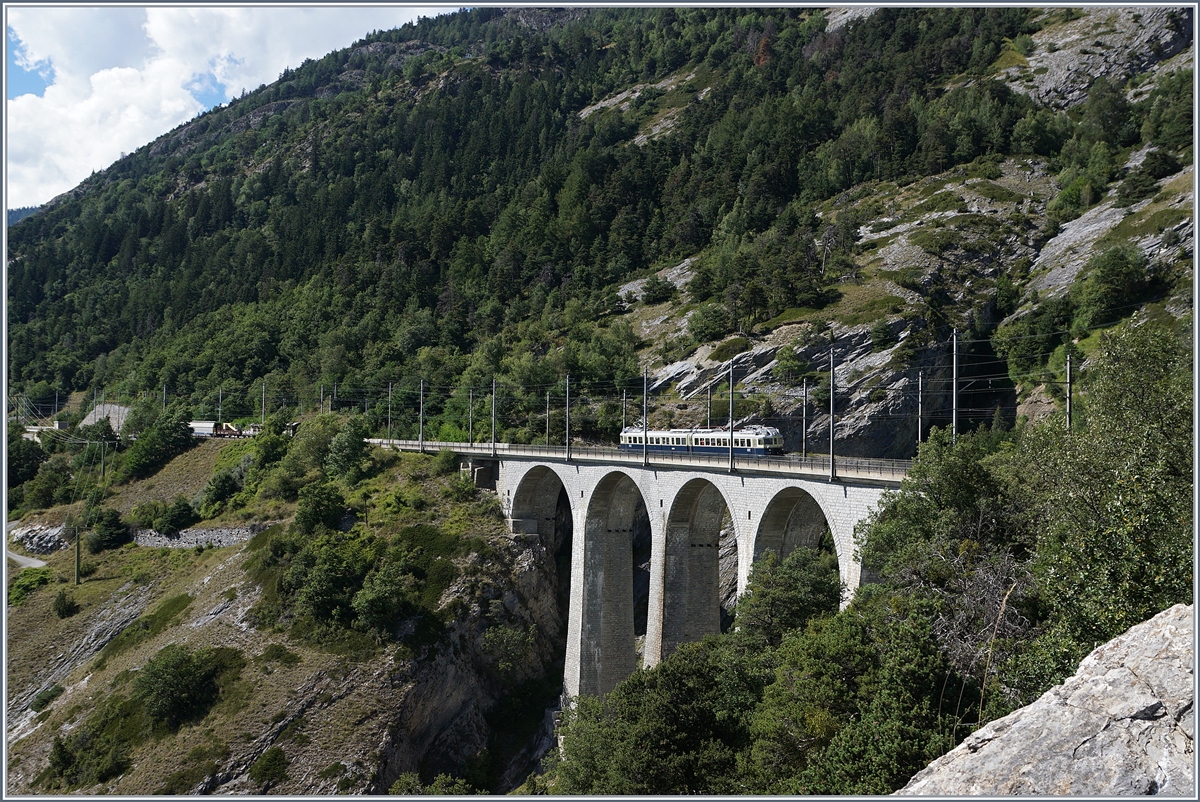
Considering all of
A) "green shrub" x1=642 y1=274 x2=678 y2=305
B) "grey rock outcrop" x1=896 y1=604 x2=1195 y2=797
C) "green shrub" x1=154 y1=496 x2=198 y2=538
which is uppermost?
"green shrub" x1=642 y1=274 x2=678 y2=305

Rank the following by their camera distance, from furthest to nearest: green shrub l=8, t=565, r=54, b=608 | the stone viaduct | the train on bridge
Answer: green shrub l=8, t=565, r=54, b=608 → the train on bridge → the stone viaduct

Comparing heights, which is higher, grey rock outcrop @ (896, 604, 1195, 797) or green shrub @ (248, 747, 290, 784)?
grey rock outcrop @ (896, 604, 1195, 797)

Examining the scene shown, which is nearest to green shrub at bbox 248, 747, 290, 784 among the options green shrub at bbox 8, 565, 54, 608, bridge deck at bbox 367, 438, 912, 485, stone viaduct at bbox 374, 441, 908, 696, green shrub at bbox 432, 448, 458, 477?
stone viaduct at bbox 374, 441, 908, 696

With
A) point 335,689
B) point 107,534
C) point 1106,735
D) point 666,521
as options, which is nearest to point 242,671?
point 335,689

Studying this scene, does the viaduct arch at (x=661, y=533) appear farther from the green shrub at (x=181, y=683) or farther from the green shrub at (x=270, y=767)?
the green shrub at (x=181, y=683)

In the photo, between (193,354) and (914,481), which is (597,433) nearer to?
(914,481)

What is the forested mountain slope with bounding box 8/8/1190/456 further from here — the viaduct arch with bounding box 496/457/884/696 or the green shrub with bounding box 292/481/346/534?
the viaduct arch with bounding box 496/457/884/696

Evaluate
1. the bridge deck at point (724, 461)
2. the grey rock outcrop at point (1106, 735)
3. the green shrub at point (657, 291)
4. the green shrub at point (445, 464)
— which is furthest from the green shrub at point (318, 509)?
the green shrub at point (657, 291)
